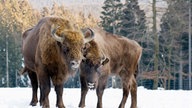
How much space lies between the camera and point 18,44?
69.5 m

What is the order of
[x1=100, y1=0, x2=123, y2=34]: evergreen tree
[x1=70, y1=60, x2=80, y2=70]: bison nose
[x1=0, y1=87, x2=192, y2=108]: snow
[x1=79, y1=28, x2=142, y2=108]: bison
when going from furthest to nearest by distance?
[x1=100, y1=0, x2=123, y2=34]: evergreen tree, [x1=0, y1=87, x2=192, y2=108]: snow, [x1=79, y1=28, x2=142, y2=108]: bison, [x1=70, y1=60, x2=80, y2=70]: bison nose

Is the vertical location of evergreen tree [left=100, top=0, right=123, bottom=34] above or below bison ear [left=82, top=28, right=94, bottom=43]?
above

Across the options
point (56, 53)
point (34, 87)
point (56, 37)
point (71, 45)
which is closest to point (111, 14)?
point (34, 87)

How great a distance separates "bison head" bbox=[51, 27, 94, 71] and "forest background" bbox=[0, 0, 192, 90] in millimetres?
3678

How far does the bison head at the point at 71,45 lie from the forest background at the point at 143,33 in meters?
3.68

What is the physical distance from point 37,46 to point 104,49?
2.00 m

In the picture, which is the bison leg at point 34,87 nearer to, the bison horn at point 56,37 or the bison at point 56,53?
the bison at point 56,53

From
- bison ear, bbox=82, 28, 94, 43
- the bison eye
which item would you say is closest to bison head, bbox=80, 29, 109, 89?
bison ear, bbox=82, 28, 94, 43

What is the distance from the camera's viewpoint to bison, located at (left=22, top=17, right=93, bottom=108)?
30.8ft

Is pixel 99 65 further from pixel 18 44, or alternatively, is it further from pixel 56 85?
pixel 18 44

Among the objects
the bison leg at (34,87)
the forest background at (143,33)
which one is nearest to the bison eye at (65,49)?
the bison leg at (34,87)

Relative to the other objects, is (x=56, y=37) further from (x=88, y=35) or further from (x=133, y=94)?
(x=133, y=94)

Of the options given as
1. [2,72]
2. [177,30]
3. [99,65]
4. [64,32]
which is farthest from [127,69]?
[2,72]

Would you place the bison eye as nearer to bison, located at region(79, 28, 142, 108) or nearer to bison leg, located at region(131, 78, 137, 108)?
bison, located at region(79, 28, 142, 108)
